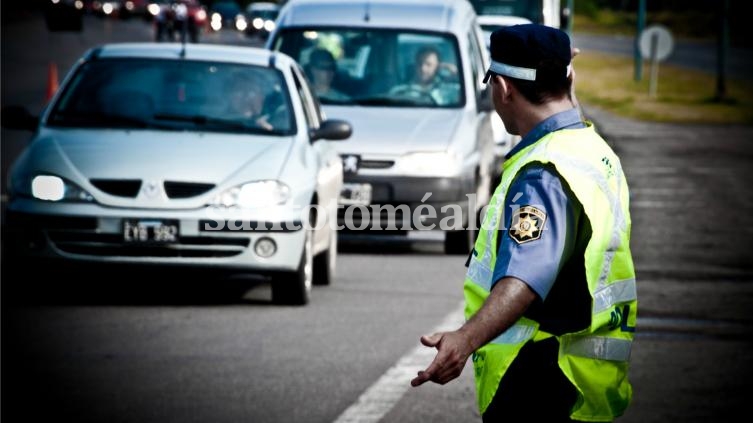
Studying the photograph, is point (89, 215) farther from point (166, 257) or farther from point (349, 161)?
point (349, 161)

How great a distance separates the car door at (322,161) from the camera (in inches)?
463

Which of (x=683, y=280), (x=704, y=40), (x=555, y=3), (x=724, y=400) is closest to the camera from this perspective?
(x=724, y=400)

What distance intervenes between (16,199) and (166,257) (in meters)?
1.07

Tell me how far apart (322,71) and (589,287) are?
11439mm

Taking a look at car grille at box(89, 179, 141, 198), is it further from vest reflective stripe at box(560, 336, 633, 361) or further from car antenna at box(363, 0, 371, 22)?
vest reflective stripe at box(560, 336, 633, 361)

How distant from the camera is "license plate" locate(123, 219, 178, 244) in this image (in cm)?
1084

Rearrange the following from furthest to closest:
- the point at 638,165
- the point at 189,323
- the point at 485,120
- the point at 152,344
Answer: the point at 638,165 < the point at 485,120 < the point at 189,323 < the point at 152,344

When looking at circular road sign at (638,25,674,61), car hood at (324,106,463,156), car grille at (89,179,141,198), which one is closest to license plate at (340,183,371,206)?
car hood at (324,106,463,156)

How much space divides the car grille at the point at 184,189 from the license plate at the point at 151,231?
0.67 ft

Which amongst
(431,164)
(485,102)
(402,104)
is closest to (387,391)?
(431,164)

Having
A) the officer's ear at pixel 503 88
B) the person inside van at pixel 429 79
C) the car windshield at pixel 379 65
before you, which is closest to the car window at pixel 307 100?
the car windshield at pixel 379 65

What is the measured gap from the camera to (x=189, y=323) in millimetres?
10352

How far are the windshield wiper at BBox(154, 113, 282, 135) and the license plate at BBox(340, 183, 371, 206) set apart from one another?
2382mm

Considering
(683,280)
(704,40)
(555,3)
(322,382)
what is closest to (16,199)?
(322,382)
